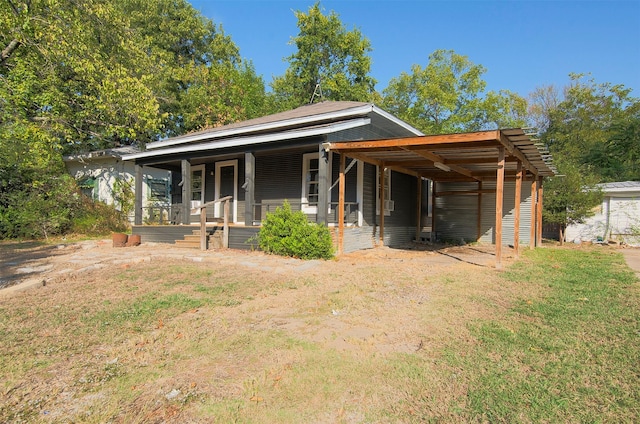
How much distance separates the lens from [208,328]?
12.8 feet

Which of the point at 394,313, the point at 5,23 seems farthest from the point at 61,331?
the point at 5,23

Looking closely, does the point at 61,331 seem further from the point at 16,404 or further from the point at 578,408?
the point at 578,408

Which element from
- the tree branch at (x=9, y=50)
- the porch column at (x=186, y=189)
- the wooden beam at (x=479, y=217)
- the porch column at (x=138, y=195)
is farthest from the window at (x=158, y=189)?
the wooden beam at (x=479, y=217)

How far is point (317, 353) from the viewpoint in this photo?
129 inches

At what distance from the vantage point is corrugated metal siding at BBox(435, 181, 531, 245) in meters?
13.2

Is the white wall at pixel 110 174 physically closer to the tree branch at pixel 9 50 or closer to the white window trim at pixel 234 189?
the white window trim at pixel 234 189

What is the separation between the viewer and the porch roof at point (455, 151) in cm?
726

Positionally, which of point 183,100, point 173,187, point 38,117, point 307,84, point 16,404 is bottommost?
point 16,404

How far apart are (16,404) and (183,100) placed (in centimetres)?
2423

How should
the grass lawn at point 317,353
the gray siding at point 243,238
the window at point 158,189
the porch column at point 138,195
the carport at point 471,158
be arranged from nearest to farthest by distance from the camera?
1. the grass lawn at point 317,353
2. the carport at point 471,158
3. the gray siding at point 243,238
4. the porch column at point 138,195
5. the window at point 158,189

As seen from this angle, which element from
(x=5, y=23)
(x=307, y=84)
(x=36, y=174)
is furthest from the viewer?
(x=307, y=84)

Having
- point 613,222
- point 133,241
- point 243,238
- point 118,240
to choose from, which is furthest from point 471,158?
point 118,240

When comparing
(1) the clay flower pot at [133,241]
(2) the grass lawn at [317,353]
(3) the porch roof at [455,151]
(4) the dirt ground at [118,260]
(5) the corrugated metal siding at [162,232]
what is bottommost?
(2) the grass lawn at [317,353]

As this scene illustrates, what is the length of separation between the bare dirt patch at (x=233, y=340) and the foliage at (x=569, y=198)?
370 inches
